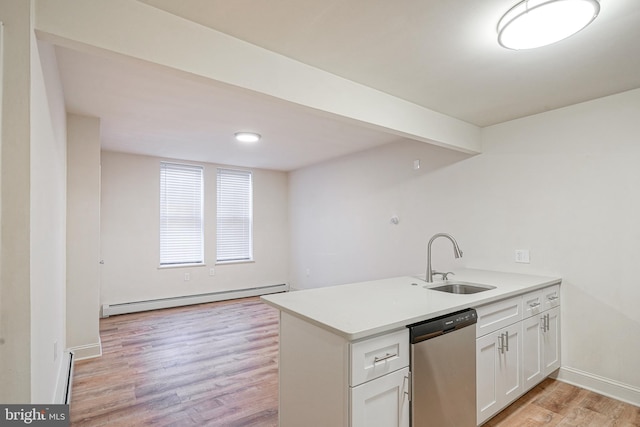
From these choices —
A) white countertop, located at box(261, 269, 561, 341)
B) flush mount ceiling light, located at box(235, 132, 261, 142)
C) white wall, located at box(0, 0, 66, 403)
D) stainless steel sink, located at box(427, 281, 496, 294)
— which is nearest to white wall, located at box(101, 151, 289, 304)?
flush mount ceiling light, located at box(235, 132, 261, 142)

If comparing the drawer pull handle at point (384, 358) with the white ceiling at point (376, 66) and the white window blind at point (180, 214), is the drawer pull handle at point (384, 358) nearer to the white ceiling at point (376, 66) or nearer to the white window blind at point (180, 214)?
the white ceiling at point (376, 66)

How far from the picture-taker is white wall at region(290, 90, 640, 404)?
97.6 inches

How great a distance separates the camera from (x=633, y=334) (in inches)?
96.2

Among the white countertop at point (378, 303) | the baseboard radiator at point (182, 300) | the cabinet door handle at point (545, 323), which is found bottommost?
the baseboard radiator at point (182, 300)

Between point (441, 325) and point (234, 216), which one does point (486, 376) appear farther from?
point (234, 216)

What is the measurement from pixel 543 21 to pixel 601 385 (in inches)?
108

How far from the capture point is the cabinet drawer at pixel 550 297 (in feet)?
8.58

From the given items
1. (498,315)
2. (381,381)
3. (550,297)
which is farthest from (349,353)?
(550,297)

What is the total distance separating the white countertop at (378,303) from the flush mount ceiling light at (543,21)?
1.45 metres

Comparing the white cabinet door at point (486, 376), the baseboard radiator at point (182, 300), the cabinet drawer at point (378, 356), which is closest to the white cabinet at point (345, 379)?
the cabinet drawer at point (378, 356)

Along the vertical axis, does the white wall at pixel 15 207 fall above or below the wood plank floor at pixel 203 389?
above

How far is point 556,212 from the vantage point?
281 cm

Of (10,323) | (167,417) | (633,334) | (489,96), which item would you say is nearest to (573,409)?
(633,334)

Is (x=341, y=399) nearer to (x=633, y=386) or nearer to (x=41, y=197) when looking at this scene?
(x=41, y=197)
